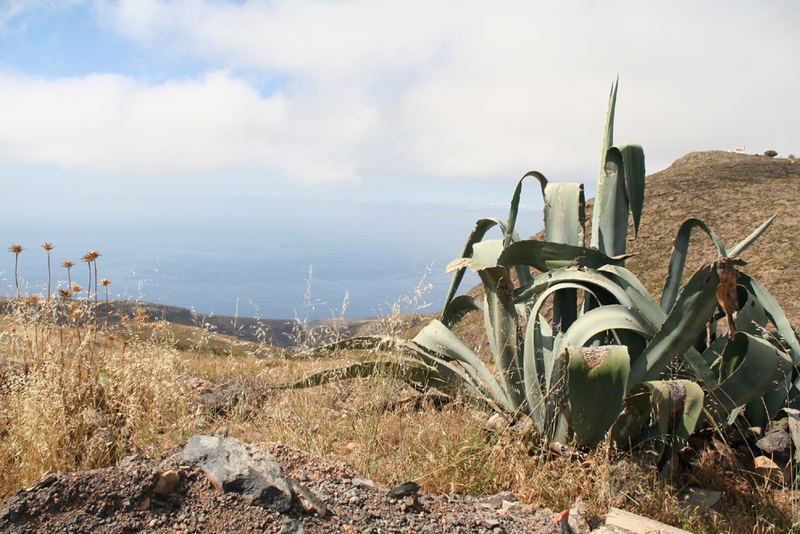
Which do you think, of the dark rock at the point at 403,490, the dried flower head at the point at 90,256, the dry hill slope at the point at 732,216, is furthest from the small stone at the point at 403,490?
the dry hill slope at the point at 732,216

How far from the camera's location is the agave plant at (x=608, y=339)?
226 centimetres

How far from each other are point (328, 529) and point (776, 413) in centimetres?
255

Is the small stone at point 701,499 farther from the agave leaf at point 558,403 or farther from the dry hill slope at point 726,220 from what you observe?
Answer: the dry hill slope at point 726,220

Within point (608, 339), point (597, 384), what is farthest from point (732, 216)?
point (597, 384)

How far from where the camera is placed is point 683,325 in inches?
94.2

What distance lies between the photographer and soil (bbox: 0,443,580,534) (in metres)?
1.57

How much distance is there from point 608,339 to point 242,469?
7.24 ft

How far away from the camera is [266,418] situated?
10.5ft

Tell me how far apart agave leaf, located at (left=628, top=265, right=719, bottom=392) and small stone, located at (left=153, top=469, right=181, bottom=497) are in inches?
83.4

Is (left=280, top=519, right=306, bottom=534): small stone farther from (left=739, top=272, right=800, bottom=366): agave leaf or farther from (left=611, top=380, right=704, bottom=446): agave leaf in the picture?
(left=739, top=272, right=800, bottom=366): agave leaf

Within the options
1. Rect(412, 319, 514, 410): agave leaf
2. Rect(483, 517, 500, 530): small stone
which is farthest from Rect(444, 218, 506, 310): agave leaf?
Rect(483, 517, 500, 530): small stone

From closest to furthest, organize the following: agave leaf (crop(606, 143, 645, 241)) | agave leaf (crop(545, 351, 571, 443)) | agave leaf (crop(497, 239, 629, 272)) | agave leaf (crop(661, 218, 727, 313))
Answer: agave leaf (crop(545, 351, 571, 443)) → agave leaf (crop(497, 239, 629, 272)) → agave leaf (crop(661, 218, 727, 313)) → agave leaf (crop(606, 143, 645, 241))

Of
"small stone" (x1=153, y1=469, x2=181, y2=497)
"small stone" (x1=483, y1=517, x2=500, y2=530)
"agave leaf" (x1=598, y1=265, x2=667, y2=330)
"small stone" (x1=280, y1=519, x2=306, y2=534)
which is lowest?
"small stone" (x1=483, y1=517, x2=500, y2=530)

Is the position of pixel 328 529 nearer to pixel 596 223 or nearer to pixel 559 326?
pixel 559 326
